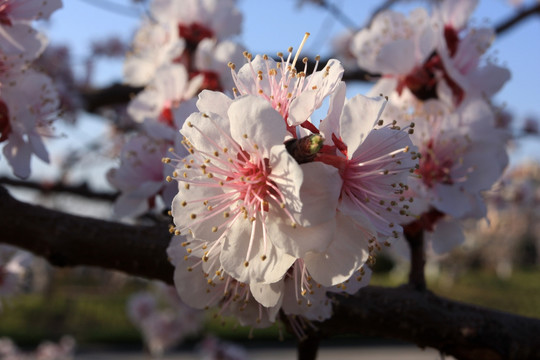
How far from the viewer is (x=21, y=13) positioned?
1.26 metres

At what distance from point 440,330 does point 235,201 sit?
0.69m

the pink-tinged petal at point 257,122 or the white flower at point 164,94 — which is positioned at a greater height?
the pink-tinged petal at point 257,122

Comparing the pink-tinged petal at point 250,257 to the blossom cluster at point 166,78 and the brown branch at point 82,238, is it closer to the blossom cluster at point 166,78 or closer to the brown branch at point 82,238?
the blossom cluster at point 166,78

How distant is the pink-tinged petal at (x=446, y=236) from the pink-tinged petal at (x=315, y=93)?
853mm

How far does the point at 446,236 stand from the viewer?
1506 millimetres

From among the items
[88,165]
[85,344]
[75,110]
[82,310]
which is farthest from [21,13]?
[82,310]

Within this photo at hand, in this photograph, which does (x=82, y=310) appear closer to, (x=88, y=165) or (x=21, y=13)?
(x=88, y=165)

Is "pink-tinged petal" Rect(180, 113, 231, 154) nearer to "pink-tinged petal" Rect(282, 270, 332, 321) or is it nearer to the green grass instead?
"pink-tinged petal" Rect(282, 270, 332, 321)

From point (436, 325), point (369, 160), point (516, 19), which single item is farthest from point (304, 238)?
point (516, 19)

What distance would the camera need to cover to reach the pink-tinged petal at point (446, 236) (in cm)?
149

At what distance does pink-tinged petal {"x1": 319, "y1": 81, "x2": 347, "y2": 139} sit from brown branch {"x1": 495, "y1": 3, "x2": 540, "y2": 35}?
122 inches

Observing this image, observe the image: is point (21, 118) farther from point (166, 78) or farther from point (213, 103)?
point (213, 103)

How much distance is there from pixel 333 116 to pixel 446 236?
87cm

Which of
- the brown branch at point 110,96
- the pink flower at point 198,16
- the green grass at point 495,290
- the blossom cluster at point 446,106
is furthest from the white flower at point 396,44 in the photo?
the green grass at point 495,290
